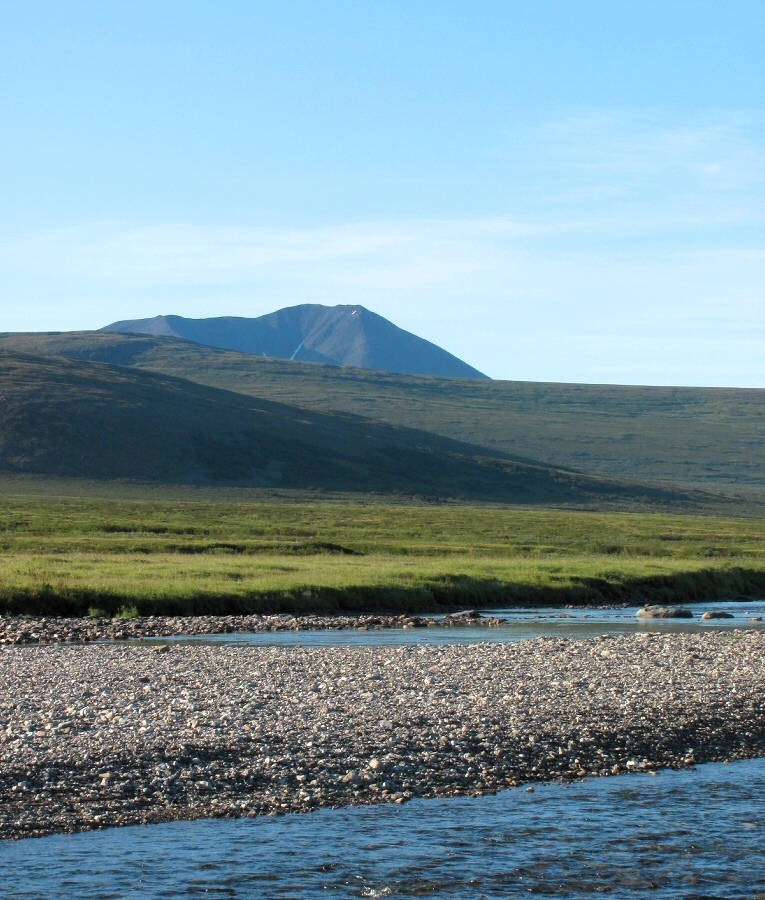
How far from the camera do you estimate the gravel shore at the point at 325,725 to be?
53.1 feet

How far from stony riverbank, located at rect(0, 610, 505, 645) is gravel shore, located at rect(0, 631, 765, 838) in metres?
3.75

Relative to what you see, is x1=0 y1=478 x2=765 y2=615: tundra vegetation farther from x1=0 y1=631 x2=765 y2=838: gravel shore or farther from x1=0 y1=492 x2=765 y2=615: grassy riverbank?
x1=0 y1=631 x2=765 y2=838: gravel shore

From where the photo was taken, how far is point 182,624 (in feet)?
122

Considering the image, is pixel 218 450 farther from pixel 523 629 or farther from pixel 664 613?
pixel 523 629

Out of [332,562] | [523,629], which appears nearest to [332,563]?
[332,562]

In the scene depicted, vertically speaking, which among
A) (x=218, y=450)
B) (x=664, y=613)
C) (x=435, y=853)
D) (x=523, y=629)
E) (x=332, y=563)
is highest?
(x=218, y=450)

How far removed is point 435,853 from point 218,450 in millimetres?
159595

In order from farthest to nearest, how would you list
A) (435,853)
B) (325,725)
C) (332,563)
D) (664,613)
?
(332,563) < (664,613) < (325,725) < (435,853)

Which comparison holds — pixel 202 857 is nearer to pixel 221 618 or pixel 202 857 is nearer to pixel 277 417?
pixel 221 618

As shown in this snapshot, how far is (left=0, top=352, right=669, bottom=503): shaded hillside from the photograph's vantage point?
158000 millimetres

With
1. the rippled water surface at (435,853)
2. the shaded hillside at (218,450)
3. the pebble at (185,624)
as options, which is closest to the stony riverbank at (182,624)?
the pebble at (185,624)

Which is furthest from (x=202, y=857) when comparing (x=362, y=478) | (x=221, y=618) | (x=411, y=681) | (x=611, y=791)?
(x=362, y=478)

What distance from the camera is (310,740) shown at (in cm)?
1861

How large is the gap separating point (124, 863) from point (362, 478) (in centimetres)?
15311
